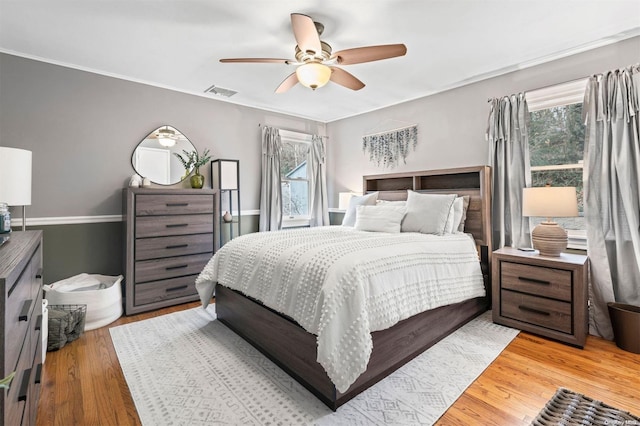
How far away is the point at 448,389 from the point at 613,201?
2142mm

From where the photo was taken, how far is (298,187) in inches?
199

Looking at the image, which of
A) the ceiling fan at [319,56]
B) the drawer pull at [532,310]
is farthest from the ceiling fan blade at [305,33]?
the drawer pull at [532,310]

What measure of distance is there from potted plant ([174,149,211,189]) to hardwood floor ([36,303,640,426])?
191cm

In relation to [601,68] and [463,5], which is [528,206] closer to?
[601,68]

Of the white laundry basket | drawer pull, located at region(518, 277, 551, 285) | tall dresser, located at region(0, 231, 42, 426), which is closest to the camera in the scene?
tall dresser, located at region(0, 231, 42, 426)

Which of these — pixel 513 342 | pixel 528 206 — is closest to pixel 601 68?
pixel 528 206

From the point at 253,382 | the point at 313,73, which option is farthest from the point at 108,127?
the point at 253,382

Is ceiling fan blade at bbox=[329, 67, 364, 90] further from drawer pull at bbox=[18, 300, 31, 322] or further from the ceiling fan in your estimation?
drawer pull at bbox=[18, 300, 31, 322]

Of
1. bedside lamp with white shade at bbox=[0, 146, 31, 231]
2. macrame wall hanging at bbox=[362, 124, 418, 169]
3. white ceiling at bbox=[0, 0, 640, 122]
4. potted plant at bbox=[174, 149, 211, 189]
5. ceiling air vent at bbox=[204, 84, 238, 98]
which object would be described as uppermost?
ceiling air vent at bbox=[204, 84, 238, 98]

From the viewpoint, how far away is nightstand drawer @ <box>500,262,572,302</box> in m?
2.40

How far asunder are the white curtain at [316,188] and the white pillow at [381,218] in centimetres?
178

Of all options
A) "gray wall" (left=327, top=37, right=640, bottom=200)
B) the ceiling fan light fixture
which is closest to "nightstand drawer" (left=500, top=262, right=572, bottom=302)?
"gray wall" (left=327, top=37, right=640, bottom=200)

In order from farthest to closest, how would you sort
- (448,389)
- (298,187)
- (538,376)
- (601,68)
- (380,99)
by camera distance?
(298,187) < (380,99) < (601,68) < (538,376) < (448,389)

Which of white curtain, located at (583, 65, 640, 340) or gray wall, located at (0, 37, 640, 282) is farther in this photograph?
gray wall, located at (0, 37, 640, 282)
